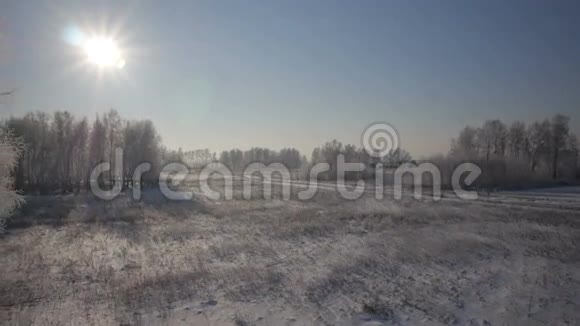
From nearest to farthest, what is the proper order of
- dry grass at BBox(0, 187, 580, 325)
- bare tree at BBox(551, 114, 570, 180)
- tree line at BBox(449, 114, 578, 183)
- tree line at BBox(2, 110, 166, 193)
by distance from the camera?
dry grass at BBox(0, 187, 580, 325), tree line at BBox(2, 110, 166, 193), tree line at BBox(449, 114, 578, 183), bare tree at BBox(551, 114, 570, 180)

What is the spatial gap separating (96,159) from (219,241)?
123 feet

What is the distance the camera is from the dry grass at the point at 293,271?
300 inches

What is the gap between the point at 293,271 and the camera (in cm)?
1062

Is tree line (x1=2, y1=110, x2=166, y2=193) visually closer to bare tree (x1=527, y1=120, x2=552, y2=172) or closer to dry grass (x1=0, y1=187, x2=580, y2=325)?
dry grass (x1=0, y1=187, x2=580, y2=325)

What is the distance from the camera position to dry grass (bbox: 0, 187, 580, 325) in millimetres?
7613

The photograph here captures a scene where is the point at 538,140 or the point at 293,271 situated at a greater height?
the point at 538,140

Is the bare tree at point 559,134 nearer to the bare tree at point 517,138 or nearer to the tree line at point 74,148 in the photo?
the bare tree at point 517,138

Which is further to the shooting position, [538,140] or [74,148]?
[538,140]

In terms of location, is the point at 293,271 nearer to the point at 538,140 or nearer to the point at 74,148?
the point at 74,148

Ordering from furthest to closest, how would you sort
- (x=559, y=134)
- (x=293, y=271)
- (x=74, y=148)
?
(x=559, y=134), (x=74, y=148), (x=293, y=271)

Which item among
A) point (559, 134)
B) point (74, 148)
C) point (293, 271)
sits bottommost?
point (293, 271)

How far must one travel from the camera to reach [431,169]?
4734 cm

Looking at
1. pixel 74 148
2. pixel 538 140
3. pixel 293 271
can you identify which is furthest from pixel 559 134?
pixel 74 148

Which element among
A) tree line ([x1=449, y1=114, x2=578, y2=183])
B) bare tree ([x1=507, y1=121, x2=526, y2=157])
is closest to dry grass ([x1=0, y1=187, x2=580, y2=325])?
tree line ([x1=449, y1=114, x2=578, y2=183])
